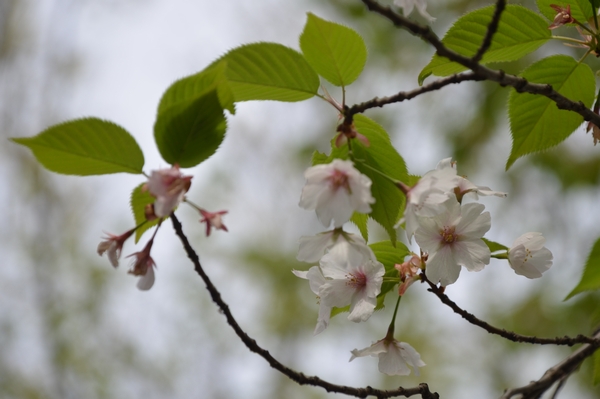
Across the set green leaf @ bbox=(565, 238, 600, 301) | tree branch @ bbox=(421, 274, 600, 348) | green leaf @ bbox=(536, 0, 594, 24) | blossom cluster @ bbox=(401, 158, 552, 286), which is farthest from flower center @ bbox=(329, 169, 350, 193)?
green leaf @ bbox=(536, 0, 594, 24)

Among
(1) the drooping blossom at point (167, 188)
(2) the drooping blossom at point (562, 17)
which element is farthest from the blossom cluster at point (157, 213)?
(2) the drooping blossom at point (562, 17)

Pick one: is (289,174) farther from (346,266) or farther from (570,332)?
(346,266)

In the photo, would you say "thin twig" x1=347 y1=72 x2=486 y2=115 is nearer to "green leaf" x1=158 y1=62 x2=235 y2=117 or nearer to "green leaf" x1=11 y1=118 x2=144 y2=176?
"green leaf" x1=158 y1=62 x2=235 y2=117

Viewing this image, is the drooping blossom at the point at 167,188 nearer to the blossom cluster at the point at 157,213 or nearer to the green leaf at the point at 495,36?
the blossom cluster at the point at 157,213

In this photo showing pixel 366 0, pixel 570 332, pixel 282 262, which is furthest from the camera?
pixel 282 262

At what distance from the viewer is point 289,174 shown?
5922 mm

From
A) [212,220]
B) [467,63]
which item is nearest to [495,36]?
[467,63]

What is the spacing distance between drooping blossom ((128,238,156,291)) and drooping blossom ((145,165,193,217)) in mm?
121

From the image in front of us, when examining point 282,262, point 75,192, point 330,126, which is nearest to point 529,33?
point 330,126

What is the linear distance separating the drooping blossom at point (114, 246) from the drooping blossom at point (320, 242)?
19cm

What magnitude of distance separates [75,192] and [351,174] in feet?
19.5

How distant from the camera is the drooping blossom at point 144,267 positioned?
561 millimetres

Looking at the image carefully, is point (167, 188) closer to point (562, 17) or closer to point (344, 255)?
point (344, 255)

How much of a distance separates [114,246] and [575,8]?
0.67 m
